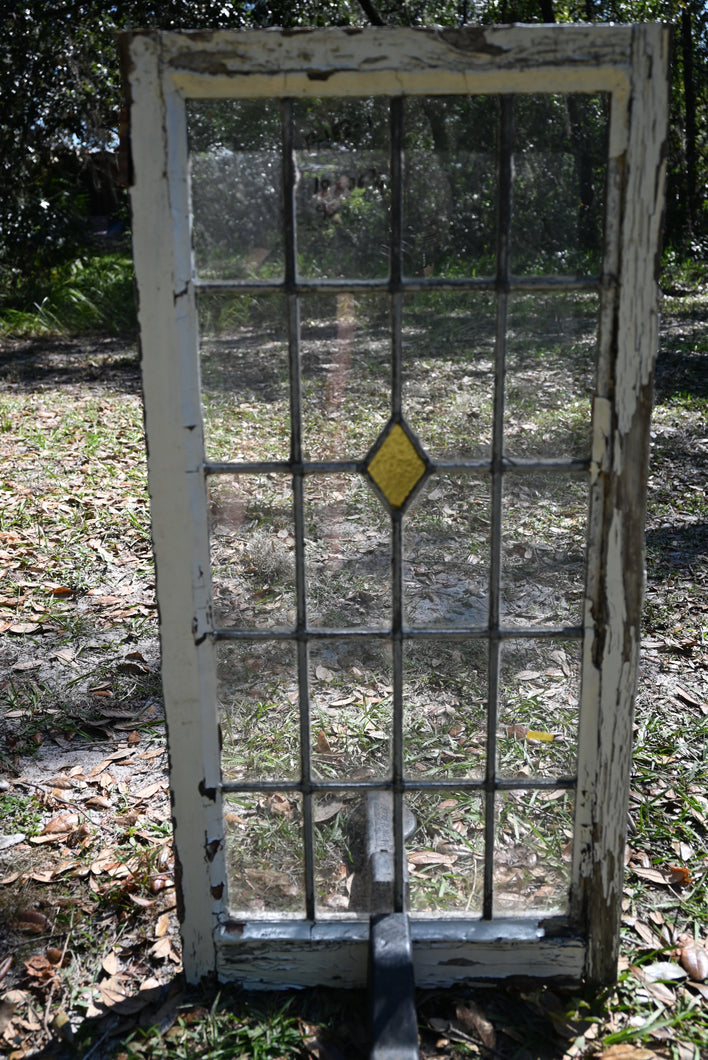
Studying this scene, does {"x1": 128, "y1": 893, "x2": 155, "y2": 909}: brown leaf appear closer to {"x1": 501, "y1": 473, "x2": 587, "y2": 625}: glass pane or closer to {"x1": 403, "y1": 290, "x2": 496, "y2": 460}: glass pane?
{"x1": 501, "y1": 473, "x2": 587, "y2": 625}: glass pane

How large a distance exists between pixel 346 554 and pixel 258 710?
36 centimetres

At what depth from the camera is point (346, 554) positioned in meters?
1.72

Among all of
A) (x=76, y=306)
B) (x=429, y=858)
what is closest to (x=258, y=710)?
(x=429, y=858)

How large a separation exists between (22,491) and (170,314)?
3.86 m

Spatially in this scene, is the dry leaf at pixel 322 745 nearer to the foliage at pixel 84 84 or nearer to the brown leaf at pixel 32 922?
the brown leaf at pixel 32 922

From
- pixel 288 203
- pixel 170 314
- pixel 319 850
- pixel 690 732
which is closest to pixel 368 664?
pixel 319 850

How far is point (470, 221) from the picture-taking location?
150cm

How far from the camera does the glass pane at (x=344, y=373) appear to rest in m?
1.55

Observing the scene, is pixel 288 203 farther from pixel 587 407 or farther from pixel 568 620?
pixel 568 620

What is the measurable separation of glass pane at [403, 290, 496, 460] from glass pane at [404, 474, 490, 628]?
0.08 m

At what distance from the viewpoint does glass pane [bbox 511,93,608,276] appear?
1457 mm

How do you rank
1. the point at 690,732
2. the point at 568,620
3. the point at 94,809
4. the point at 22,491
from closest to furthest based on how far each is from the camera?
1. the point at 568,620
2. the point at 94,809
3. the point at 690,732
4. the point at 22,491

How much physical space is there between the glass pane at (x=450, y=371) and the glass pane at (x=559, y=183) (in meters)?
0.12

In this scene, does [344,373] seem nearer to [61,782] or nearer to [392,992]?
[392,992]
